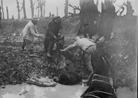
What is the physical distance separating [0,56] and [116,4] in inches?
127

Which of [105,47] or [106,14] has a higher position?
[106,14]

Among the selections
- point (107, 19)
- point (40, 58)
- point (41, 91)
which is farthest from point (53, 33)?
point (41, 91)

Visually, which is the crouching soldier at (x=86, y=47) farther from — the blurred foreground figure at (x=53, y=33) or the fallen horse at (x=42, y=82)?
the fallen horse at (x=42, y=82)

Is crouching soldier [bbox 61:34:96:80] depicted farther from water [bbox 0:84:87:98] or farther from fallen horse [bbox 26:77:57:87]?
fallen horse [bbox 26:77:57:87]

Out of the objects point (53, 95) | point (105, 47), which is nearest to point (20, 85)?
point (53, 95)

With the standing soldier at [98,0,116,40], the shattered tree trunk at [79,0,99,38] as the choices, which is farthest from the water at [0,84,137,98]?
the shattered tree trunk at [79,0,99,38]

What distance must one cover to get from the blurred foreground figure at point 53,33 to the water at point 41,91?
4.17ft

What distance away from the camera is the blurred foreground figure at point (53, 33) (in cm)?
569

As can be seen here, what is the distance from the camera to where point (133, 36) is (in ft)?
17.4

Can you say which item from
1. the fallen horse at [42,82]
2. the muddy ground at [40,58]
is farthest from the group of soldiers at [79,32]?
the fallen horse at [42,82]

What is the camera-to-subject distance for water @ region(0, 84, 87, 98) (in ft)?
14.4

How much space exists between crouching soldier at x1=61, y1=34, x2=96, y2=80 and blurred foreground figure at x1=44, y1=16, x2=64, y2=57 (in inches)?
25.3

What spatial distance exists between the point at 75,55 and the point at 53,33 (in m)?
0.92

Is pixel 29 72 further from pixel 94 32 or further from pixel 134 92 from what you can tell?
pixel 134 92
